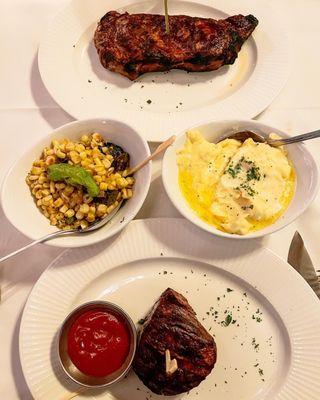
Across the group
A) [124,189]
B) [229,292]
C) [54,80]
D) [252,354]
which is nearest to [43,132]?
[54,80]

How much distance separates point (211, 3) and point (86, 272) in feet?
7.60

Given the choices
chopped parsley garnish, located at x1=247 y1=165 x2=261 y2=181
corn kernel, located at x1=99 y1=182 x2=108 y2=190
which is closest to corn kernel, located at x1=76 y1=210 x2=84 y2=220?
corn kernel, located at x1=99 y1=182 x2=108 y2=190

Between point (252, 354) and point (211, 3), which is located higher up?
point (211, 3)

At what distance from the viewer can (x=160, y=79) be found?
3418 mm

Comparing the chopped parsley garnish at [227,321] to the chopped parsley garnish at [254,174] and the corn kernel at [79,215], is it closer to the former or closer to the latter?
the chopped parsley garnish at [254,174]

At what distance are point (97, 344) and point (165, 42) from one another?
2.17 m

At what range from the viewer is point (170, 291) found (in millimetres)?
2705

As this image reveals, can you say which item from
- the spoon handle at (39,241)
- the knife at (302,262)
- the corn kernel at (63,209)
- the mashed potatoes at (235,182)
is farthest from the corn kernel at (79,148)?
the knife at (302,262)

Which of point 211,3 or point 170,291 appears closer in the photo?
point 170,291

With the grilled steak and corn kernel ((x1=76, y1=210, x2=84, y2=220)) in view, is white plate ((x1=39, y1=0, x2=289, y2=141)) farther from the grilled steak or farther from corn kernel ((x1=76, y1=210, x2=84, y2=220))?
corn kernel ((x1=76, y1=210, x2=84, y2=220))

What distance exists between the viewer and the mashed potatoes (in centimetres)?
277

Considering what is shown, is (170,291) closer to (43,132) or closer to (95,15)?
(43,132)


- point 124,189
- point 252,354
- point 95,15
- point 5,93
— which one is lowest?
point 252,354

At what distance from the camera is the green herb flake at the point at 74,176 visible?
2654mm
